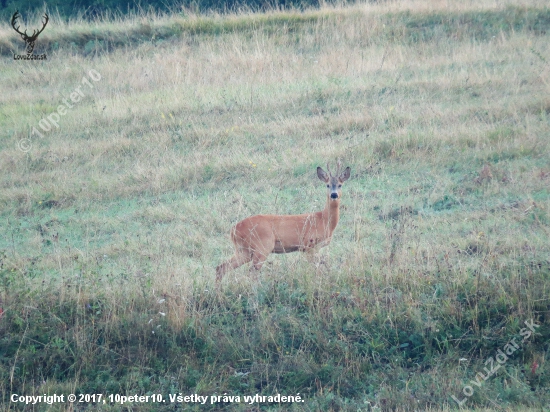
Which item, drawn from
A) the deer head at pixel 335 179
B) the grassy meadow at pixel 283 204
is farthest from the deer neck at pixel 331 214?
the grassy meadow at pixel 283 204

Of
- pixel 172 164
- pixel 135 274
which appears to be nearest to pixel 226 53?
pixel 172 164

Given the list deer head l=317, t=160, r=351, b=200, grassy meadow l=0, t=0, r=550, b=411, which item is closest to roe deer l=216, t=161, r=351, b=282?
grassy meadow l=0, t=0, r=550, b=411

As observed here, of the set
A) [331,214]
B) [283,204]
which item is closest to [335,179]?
[331,214]

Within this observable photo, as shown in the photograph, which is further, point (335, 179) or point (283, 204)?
point (283, 204)

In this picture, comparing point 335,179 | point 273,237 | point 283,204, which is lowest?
point 283,204

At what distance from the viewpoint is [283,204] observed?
8992 millimetres

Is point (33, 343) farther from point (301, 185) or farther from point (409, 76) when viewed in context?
point (409, 76)

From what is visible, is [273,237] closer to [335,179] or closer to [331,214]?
[331,214]

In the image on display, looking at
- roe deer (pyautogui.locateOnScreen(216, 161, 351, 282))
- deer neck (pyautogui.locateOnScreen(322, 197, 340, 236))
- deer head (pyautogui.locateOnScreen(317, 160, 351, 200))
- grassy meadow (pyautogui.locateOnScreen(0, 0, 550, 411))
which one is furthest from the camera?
deer head (pyautogui.locateOnScreen(317, 160, 351, 200))

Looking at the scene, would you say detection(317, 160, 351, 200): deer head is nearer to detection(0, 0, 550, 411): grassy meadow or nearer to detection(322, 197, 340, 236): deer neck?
detection(322, 197, 340, 236): deer neck

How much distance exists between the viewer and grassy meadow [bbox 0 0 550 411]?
5180 millimetres

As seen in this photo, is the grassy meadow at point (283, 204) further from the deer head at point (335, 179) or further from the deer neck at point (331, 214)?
the deer head at point (335, 179)

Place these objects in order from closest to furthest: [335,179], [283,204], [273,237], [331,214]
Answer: [273,237]
[331,214]
[335,179]
[283,204]

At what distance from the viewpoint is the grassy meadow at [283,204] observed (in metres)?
5.18
